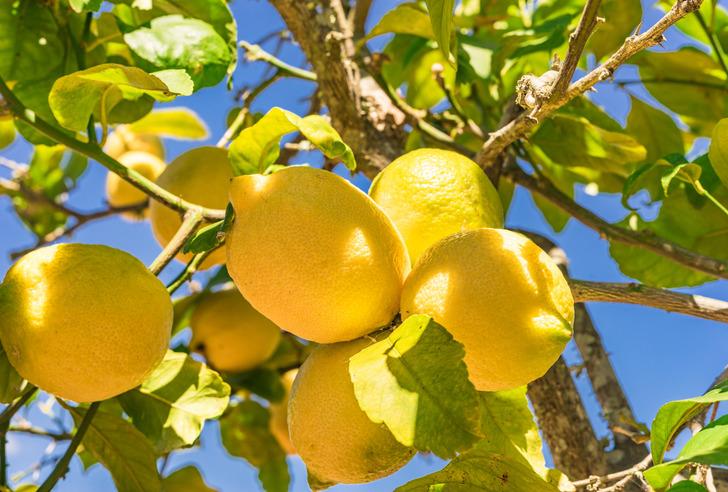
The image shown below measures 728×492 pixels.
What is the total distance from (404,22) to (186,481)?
2.72 ft

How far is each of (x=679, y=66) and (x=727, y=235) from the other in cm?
34

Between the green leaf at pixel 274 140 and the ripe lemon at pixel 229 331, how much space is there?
1.77ft

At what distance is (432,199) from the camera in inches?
30.7

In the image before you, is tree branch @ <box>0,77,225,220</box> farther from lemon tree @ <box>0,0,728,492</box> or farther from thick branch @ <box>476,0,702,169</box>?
thick branch @ <box>476,0,702,169</box>

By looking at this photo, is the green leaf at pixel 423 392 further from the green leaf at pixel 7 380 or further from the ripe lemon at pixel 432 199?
the green leaf at pixel 7 380

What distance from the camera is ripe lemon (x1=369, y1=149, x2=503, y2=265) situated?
777 millimetres

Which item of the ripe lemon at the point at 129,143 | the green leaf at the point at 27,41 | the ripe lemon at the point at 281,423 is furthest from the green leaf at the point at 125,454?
the ripe lemon at the point at 129,143

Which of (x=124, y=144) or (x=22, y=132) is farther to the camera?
(x=124, y=144)

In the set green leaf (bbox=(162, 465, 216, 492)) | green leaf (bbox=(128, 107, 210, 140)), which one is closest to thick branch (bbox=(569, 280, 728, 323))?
green leaf (bbox=(162, 465, 216, 492))

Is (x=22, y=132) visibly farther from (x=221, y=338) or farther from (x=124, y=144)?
(x=124, y=144)

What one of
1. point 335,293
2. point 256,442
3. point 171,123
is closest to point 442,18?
point 335,293

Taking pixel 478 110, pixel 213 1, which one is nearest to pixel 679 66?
pixel 478 110

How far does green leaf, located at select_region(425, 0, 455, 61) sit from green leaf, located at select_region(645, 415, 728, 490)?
1.29ft

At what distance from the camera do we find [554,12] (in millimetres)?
1409
